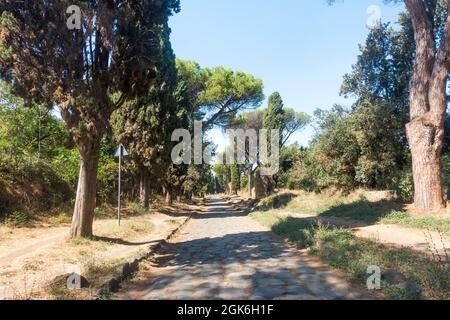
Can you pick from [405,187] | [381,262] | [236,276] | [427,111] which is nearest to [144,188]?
[405,187]

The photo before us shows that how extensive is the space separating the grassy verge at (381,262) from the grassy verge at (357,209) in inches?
91.0

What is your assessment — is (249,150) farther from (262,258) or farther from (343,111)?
(262,258)

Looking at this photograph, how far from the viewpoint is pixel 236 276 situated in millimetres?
6938

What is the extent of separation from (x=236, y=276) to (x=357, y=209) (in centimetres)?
1158

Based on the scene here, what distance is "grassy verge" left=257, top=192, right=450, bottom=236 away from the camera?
40.3 ft

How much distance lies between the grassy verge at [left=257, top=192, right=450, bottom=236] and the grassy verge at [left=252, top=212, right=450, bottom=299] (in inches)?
91.0

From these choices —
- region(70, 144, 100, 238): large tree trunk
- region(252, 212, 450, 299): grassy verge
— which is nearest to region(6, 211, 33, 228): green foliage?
region(70, 144, 100, 238): large tree trunk

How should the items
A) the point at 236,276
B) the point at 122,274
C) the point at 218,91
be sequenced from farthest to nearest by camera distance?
the point at 218,91 < the point at 236,276 < the point at 122,274

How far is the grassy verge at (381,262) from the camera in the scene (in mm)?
5246

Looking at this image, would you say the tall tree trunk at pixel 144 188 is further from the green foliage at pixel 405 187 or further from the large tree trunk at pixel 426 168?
the large tree trunk at pixel 426 168

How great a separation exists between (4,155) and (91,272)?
11203 mm

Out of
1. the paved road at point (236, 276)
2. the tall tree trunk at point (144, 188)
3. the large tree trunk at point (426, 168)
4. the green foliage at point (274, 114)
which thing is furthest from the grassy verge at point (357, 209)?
the tall tree trunk at point (144, 188)

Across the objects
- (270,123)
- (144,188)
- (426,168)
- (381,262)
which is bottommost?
(381,262)

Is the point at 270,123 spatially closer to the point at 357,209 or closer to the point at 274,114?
the point at 274,114
